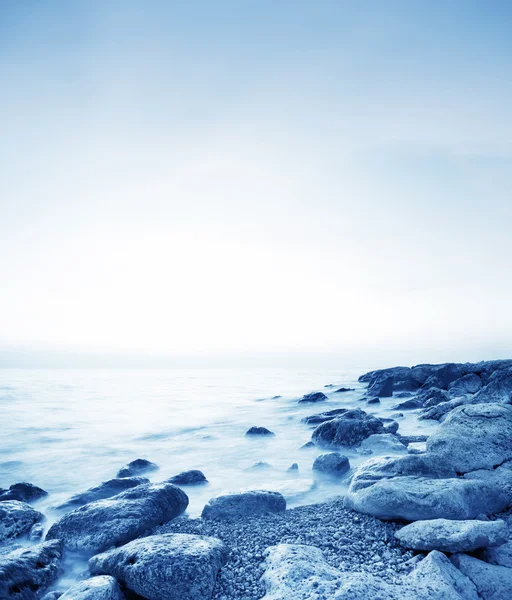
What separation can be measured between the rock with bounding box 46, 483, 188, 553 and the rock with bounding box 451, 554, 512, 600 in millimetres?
3912

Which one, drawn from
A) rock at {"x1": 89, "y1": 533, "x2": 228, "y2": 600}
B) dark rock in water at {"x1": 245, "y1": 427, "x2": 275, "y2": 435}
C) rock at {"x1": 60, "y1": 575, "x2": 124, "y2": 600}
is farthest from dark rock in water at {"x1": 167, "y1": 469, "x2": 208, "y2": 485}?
dark rock in water at {"x1": 245, "y1": 427, "x2": 275, "y2": 435}

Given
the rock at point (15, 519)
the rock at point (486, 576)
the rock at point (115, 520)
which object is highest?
the rock at point (486, 576)

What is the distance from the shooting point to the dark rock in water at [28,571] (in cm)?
387

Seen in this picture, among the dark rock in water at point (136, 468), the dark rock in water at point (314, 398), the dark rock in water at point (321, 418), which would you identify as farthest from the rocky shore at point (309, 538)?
the dark rock in water at point (314, 398)

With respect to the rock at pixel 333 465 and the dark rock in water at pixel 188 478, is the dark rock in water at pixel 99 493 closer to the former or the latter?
the dark rock in water at pixel 188 478

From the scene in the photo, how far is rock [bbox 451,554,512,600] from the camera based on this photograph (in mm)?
3270

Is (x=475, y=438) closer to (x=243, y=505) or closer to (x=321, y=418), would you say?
(x=243, y=505)

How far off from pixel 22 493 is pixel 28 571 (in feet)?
14.1

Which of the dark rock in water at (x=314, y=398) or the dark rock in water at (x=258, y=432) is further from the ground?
the dark rock in water at (x=258, y=432)

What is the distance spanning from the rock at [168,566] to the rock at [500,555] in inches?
102

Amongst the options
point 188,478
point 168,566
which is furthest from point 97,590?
point 188,478

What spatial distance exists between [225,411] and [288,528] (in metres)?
15.3

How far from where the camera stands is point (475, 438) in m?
6.12

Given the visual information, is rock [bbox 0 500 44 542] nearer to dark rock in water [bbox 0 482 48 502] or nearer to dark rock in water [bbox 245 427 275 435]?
dark rock in water [bbox 0 482 48 502]
